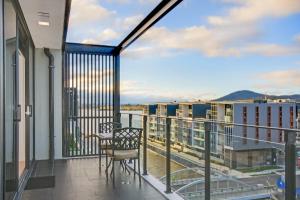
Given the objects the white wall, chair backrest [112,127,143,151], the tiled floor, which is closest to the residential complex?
chair backrest [112,127,143,151]

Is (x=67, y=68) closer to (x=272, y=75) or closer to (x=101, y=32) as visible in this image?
(x=101, y=32)

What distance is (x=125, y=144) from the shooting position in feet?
14.7

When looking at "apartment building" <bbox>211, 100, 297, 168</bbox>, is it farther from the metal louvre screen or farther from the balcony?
the metal louvre screen

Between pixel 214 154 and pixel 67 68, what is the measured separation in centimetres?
449

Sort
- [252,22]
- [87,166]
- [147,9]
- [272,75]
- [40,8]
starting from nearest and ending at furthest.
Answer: [40,8], [147,9], [87,166], [272,75], [252,22]

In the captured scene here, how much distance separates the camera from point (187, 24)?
952cm

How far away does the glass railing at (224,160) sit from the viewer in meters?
2.08

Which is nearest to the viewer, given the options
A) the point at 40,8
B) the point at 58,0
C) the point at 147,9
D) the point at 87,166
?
the point at 58,0

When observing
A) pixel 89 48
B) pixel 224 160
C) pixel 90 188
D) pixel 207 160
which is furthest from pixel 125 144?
Result: pixel 89 48

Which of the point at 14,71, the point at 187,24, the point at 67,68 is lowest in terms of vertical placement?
the point at 14,71

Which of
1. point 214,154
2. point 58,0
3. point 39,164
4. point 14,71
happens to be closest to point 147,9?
point 58,0

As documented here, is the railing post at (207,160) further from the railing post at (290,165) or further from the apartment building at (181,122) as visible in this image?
the railing post at (290,165)

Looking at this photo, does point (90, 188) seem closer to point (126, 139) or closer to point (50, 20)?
point (126, 139)

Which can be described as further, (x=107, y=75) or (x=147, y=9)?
(x=107, y=75)
